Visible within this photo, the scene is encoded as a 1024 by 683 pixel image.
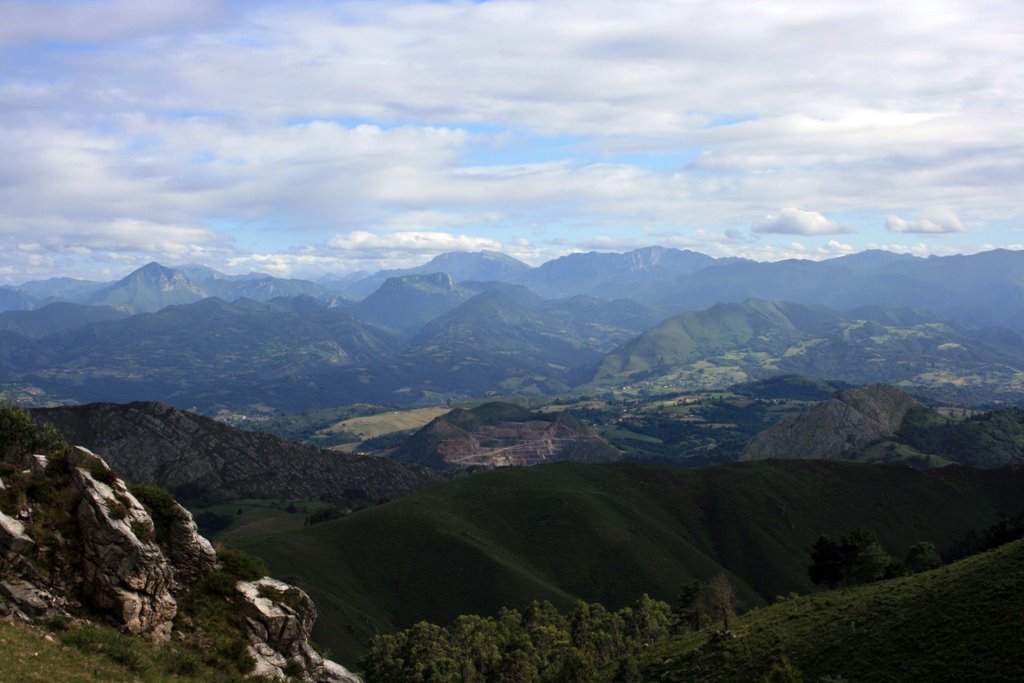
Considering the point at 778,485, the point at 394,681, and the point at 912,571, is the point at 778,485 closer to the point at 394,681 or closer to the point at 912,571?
the point at 912,571

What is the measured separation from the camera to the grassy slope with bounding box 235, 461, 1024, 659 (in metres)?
124

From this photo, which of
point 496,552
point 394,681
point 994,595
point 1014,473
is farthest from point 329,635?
point 1014,473

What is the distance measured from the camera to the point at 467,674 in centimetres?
7856

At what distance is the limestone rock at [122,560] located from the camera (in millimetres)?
35438

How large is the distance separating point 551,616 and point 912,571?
4475 centimetres

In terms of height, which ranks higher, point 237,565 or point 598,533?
point 237,565

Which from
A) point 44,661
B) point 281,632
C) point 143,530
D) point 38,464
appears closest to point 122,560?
point 143,530

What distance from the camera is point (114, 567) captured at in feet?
118

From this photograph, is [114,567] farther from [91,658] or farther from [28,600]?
[91,658]

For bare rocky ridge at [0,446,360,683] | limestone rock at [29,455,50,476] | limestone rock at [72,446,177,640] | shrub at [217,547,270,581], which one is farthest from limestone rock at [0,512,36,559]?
shrub at [217,547,270,581]

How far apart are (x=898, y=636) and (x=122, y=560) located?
1968 inches

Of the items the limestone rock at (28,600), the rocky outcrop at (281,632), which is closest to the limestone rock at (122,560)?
the limestone rock at (28,600)

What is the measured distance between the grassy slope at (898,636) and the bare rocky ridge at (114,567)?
3347 centimetres

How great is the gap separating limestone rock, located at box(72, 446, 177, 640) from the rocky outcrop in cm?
425
